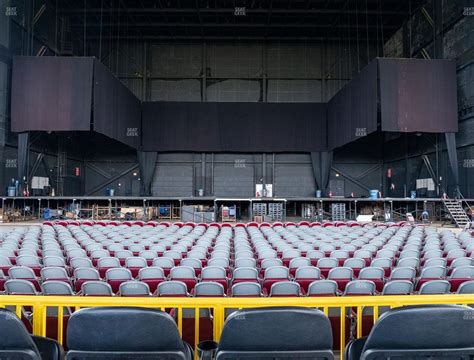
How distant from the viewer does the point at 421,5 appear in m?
26.0

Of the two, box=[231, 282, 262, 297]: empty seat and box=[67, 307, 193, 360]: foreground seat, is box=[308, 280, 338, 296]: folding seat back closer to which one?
box=[231, 282, 262, 297]: empty seat

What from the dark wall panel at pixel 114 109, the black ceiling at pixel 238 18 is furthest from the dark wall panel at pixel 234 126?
the black ceiling at pixel 238 18

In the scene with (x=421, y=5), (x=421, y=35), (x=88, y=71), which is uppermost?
(x=421, y=5)

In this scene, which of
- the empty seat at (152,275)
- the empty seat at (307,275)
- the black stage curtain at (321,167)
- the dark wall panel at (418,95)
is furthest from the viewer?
the black stage curtain at (321,167)

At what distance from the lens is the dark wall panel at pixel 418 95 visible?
2059 centimetres

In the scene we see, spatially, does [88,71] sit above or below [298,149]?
above

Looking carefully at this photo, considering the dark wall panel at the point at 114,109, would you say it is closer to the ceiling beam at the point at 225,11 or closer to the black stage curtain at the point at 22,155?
the black stage curtain at the point at 22,155

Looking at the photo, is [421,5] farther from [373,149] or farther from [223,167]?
[223,167]

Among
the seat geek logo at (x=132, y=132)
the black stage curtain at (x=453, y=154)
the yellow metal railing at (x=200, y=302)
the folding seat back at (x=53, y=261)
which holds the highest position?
the seat geek logo at (x=132, y=132)

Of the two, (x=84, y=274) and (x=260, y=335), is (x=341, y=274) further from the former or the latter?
(x=260, y=335)

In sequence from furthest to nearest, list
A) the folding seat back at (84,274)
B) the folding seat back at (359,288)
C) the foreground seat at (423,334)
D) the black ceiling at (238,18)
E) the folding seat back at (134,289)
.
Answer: the black ceiling at (238,18)
the folding seat back at (84,274)
the folding seat back at (359,288)
the folding seat back at (134,289)
the foreground seat at (423,334)

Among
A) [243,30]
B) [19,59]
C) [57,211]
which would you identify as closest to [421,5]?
[243,30]

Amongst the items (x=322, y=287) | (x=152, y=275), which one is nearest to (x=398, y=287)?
(x=322, y=287)

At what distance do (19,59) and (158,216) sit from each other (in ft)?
42.3
